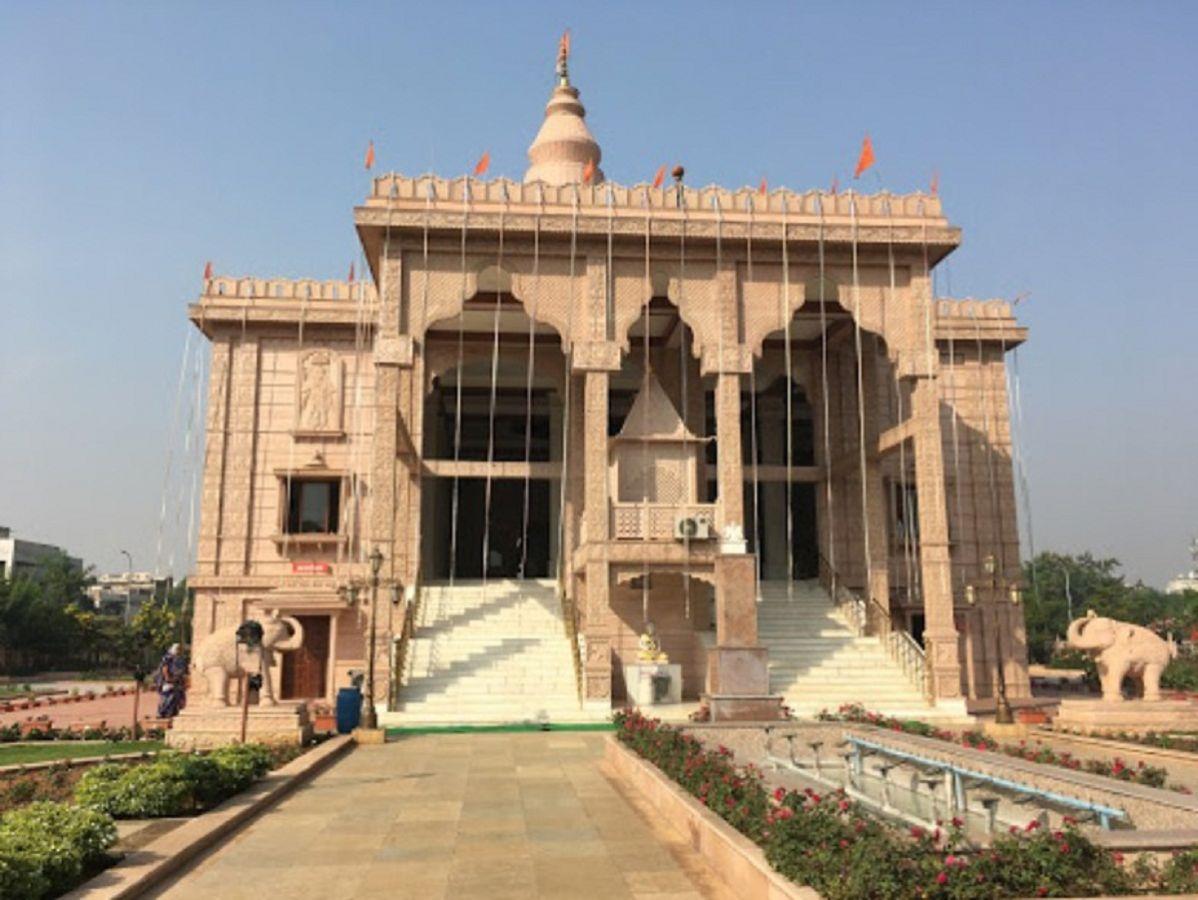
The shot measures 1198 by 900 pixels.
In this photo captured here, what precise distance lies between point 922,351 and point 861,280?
2.44m

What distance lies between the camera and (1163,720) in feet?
52.1

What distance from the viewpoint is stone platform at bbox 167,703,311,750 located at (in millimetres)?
14211

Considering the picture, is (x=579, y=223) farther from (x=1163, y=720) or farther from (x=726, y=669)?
(x=1163, y=720)

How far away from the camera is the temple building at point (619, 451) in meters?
21.6

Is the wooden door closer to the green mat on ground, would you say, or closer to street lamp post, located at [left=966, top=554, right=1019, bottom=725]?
the green mat on ground

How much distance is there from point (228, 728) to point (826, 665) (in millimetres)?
13806

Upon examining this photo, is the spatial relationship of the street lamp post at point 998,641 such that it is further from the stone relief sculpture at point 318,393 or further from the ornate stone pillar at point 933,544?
the stone relief sculpture at point 318,393

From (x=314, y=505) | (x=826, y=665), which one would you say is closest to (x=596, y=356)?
(x=826, y=665)

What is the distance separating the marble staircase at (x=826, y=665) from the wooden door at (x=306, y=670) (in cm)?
1173

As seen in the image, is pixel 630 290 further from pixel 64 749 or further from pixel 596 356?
pixel 64 749

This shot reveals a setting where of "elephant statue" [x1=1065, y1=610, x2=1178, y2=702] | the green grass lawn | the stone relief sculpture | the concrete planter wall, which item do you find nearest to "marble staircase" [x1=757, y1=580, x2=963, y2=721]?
"elephant statue" [x1=1065, y1=610, x2=1178, y2=702]

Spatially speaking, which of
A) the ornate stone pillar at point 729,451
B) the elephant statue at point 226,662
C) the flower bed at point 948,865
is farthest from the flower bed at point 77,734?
the flower bed at point 948,865

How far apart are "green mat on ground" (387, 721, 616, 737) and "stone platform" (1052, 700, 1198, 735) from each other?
335 inches

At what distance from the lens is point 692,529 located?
21.6 meters
